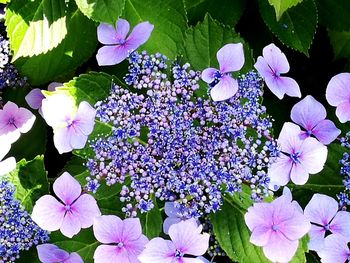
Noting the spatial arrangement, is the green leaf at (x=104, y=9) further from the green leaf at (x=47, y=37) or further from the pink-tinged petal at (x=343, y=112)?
the pink-tinged petal at (x=343, y=112)

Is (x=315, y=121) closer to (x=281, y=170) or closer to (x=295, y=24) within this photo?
(x=281, y=170)

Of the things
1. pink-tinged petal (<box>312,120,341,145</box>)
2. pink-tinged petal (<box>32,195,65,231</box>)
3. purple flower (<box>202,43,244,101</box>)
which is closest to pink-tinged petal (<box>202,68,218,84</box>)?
purple flower (<box>202,43,244,101</box>)

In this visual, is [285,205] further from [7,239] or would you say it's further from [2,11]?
[2,11]

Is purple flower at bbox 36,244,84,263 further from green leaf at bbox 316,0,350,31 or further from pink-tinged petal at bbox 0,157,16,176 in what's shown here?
green leaf at bbox 316,0,350,31

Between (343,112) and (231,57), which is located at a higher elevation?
(231,57)

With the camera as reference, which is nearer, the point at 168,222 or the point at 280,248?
the point at 280,248

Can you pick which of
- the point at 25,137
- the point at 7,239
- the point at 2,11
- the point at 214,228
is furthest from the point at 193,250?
the point at 2,11

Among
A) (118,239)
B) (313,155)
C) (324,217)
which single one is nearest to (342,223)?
(324,217)

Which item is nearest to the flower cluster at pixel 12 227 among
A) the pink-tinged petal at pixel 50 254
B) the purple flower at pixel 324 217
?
the pink-tinged petal at pixel 50 254
